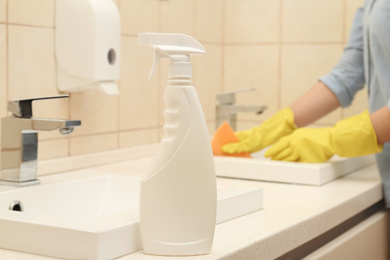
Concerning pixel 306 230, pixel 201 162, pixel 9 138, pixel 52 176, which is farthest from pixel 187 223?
pixel 52 176

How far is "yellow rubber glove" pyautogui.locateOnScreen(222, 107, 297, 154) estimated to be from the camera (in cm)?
164

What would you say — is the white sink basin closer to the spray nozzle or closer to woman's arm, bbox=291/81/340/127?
the spray nozzle

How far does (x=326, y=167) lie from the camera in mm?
1419

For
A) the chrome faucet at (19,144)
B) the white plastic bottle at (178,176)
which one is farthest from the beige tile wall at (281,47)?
the white plastic bottle at (178,176)

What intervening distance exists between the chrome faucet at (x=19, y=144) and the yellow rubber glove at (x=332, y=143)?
0.63m

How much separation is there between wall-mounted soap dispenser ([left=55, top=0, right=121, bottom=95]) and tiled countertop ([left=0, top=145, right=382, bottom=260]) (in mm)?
190

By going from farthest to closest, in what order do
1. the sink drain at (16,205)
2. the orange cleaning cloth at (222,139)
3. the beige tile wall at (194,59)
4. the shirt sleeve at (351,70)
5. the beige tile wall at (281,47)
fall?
the beige tile wall at (281,47), the shirt sleeve at (351,70), the orange cleaning cloth at (222,139), the beige tile wall at (194,59), the sink drain at (16,205)

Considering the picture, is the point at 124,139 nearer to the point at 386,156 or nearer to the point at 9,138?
the point at 9,138

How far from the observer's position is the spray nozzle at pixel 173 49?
0.80 m

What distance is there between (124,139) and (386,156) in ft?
2.18

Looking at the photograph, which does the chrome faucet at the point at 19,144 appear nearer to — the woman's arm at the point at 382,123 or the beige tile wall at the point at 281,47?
the woman's arm at the point at 382,123

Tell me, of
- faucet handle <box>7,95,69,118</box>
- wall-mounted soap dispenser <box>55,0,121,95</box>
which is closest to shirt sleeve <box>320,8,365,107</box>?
wall-mounted soap dispenser <box>55,0,121,95</box>

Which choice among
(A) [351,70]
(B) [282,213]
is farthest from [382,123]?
(B) [282,213]

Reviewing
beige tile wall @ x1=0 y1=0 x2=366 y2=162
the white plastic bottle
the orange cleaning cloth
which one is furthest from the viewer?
the orange cleaning cloth
